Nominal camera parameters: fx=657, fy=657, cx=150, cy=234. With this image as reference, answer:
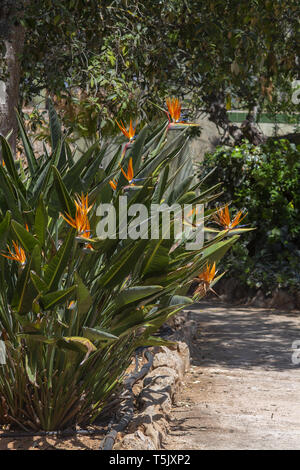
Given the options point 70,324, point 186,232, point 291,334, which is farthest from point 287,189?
point 70,324

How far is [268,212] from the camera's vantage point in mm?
9969

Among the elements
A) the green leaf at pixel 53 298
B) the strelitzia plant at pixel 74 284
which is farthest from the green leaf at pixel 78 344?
the green leaf at pixel 53 298

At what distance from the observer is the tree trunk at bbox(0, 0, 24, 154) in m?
6.11

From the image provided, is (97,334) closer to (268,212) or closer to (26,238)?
(26,238)

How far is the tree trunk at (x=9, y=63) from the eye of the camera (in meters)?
6.11

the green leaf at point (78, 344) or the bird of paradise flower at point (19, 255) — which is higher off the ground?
the bird of paradise flower at point (19, 255)

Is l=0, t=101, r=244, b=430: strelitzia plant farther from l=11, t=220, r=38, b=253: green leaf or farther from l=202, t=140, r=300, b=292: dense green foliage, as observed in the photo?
l=202, t=140, r=300, b=292: dense green foliage

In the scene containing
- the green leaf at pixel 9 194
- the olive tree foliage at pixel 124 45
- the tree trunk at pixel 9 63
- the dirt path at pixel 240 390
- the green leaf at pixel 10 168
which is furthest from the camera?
the olive tree foliage at pixel 124 45

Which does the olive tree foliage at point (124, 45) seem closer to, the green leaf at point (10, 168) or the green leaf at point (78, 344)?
the green leaf at point (10, 168)

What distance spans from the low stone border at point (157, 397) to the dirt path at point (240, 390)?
11 cm

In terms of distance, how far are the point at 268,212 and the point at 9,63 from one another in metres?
4.94

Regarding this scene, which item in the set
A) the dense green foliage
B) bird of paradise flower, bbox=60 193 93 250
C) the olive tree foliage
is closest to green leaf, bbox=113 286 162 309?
bird of paradise flower, bbox=60 193 93 250

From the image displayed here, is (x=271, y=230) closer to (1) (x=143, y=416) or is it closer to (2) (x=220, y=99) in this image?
(2) (x=220, y=99)

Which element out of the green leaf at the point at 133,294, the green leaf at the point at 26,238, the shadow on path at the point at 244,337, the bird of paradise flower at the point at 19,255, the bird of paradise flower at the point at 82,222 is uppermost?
the bird of paradise flower at the point at 82,222
